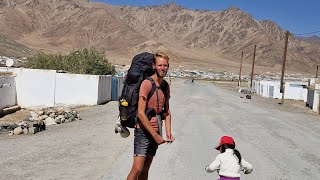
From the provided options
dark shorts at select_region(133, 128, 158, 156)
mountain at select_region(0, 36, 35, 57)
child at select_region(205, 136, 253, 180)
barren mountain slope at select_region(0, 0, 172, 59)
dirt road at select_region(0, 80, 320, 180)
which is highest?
barren mountain slope at select_region(0, 0, 172, 59)

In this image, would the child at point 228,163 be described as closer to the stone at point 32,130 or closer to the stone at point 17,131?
the stone at point 32,130

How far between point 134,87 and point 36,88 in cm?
2250

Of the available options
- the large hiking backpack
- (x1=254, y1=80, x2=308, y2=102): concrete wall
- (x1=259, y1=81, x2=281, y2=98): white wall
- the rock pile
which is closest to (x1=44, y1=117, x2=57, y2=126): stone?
the rock pile

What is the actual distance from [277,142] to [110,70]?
34.4 m

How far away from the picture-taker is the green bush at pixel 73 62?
1556 inches

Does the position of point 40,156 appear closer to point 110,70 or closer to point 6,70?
point 6,70

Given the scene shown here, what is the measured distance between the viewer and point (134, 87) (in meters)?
5.34

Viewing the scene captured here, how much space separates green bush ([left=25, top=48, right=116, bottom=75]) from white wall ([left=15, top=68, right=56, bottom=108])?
1135 centimetres

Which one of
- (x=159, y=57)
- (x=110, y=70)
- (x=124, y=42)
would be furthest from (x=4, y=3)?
(x=159, y=57)

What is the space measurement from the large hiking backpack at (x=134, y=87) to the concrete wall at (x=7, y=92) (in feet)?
64.8

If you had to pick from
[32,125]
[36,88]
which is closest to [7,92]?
[36,88]

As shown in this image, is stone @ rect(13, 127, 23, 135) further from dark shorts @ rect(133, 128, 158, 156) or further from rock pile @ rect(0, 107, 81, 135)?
dark shorts @ rect(133, 128, 158, 156)

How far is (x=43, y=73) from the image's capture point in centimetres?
2686

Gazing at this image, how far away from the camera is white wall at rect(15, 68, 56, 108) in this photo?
26828 millimetres
